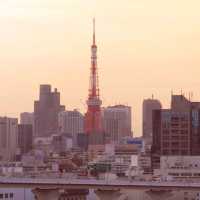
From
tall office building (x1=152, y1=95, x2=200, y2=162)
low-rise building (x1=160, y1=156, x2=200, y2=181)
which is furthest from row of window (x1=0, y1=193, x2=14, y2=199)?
tall office building (x1=152, y1=95, x2=200, y2=162)

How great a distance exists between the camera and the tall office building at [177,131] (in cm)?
16125

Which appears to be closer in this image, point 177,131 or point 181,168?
point 181,168

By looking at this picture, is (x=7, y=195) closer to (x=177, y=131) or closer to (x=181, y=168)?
(x=181, y=168)

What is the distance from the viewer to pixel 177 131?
16362 centimetres

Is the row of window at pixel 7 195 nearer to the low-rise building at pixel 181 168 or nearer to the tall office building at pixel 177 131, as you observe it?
the low-rise building at pixel 181 168

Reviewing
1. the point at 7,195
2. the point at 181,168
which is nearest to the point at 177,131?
the point at 181,168

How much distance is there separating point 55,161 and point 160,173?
64.3 m

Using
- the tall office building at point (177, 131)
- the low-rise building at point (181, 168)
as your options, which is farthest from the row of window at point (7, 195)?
the tall office building at point (177, 131)

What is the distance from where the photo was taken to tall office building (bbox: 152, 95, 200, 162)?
6348 inches

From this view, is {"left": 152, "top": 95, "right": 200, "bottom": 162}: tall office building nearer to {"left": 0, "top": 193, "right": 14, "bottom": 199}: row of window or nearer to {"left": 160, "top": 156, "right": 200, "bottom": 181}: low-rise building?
{"left": 160, "top": 156, "right": 200, "bottom": 181}: low-rise building

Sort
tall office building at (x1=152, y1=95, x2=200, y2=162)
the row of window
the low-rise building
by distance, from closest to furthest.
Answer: the row of window, the low-rise building, tall office building at (x1=152, y1=95, x2=200, y2=162)

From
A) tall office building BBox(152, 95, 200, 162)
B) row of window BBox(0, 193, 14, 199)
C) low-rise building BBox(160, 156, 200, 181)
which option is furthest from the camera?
tall office building BBox(152, 95, 200, 162)

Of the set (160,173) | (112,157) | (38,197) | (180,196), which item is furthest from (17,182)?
(112,157)

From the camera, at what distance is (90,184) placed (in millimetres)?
83812
